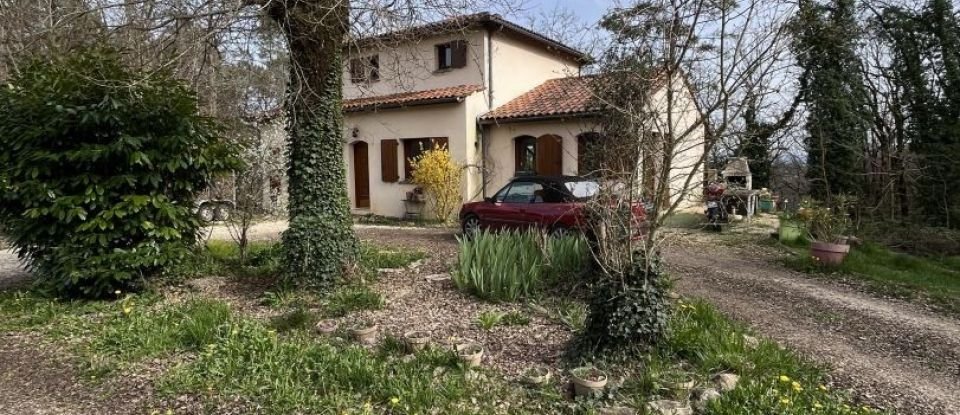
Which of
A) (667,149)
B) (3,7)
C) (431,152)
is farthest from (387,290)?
(3,7)

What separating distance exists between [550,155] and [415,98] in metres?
3.98

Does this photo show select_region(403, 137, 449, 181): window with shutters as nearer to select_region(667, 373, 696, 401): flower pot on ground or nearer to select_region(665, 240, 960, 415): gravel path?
select_region(665, 240, 960, 415): gravel path

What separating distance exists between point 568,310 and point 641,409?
1.84 meters

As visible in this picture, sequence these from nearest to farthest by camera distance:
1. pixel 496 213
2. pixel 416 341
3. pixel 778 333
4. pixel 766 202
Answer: pixel 416 341, pixel 778 333, pixel 496 213, pixel 766 202

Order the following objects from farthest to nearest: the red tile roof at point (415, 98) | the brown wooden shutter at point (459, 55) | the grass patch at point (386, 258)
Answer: the brown wooden shutter at point (459, 55), the red tile roof at point (415, 98), the grass patch at point (386, 258)

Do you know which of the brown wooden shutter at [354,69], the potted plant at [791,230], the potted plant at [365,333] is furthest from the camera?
the potted plant at [791,230]

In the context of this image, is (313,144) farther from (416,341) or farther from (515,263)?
(416,341)

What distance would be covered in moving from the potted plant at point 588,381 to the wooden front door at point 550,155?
33.9 feet

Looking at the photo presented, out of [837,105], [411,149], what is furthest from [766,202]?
[411,149]

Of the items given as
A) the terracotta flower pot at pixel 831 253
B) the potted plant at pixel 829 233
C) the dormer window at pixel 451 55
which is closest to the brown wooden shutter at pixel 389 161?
the dormer window at pixel 451 55

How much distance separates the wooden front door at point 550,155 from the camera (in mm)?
13523

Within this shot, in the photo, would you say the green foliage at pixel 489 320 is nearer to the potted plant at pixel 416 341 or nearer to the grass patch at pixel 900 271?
the potted plant at pixel 416 341

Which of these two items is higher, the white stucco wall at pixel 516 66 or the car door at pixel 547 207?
the white stucco wall at pixel 516 66

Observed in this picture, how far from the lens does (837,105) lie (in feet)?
40.8
